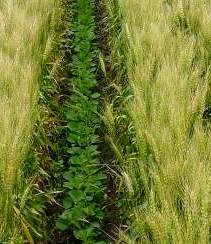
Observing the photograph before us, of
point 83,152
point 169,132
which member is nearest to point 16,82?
point 83,152

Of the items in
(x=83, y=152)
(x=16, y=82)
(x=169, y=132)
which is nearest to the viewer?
(x=169, y=132)

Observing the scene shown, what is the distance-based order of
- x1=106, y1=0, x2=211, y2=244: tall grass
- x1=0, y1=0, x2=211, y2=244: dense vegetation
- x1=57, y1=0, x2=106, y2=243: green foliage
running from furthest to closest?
x1=57, y1=0, x2=106, y2=243: green foliage → x1=0, y1=0, x2=211, y2=244: dense vegetation → x1=106, y1=0, x2=211, y2=244: tall grass

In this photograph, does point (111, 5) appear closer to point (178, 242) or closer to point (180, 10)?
point (180, 10)

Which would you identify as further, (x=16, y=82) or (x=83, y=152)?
(x=83, y=152)

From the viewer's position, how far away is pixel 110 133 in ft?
10.5

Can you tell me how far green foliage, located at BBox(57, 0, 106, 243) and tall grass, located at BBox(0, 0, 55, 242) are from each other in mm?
376

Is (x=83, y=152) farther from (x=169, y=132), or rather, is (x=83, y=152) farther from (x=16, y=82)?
(x=169, y=132)

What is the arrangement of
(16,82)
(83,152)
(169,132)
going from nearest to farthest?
(169,132), (16,82), (83,152)

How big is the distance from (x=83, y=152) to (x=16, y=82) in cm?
59

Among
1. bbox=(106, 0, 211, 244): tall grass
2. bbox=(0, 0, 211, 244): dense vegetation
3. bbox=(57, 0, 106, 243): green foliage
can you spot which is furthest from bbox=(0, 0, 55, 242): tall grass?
bbox=(106, 0, 211, 244): tall grass

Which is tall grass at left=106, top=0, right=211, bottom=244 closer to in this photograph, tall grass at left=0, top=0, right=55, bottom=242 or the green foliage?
the green foliage

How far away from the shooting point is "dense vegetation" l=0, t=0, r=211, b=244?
211 centimetres

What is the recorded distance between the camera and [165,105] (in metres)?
2.59

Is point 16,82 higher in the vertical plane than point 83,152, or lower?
higher
